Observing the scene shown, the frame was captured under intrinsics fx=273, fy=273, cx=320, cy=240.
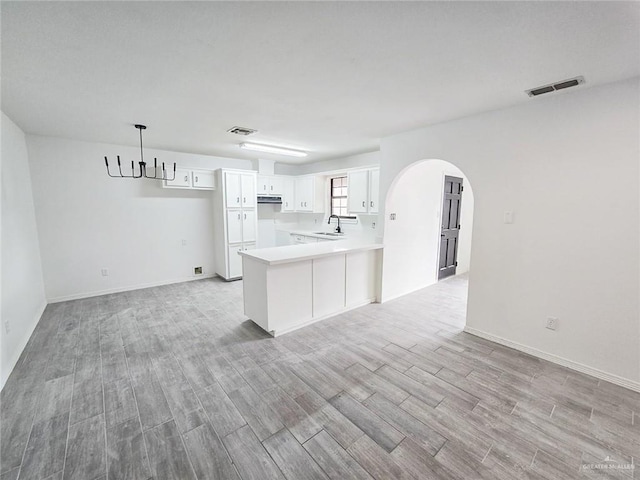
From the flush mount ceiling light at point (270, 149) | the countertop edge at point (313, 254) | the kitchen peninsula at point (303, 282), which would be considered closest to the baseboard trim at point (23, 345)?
the kitchen peninsula at point (303, 282)

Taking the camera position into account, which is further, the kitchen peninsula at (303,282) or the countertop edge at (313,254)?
the kitchen peninsula at (303,282)

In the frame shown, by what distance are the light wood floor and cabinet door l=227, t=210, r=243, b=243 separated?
92.8 inches

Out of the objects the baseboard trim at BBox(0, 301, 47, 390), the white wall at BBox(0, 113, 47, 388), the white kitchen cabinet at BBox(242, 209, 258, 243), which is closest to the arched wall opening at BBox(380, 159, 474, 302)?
the white kitchen cabinet at BBox(242, 209, 258, 243)

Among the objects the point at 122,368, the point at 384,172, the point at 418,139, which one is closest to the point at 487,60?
the point at 418,139

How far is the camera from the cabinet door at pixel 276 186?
6.18 metres

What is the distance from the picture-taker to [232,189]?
536 cm

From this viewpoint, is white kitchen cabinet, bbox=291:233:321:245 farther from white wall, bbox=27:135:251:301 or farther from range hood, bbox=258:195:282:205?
white wall, bbox=27:135:251:301

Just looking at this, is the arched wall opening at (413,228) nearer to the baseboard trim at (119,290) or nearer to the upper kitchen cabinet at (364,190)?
the upper kitchen cabinet at (364,190)

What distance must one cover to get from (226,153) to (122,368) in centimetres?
402

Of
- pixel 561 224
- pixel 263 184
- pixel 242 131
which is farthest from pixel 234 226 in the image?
pixel 561 224

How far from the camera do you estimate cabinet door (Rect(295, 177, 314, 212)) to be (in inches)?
242

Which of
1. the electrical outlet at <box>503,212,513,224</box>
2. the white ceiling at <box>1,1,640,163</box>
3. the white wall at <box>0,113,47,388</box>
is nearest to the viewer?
the white ceiling at <box>1,1,640,163</box>

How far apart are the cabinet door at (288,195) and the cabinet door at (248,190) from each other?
2.85 ft

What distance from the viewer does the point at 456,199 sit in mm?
5707
